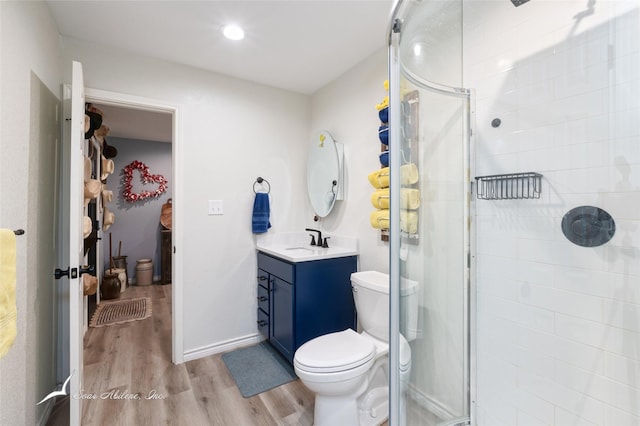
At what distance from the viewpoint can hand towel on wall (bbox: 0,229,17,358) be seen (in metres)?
0.84

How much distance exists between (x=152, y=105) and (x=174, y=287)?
1.38 m

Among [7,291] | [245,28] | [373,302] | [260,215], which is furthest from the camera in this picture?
[260,215]

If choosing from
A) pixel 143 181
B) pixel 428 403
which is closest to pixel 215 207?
pixel 428 403

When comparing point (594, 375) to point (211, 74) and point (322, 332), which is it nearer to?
point (322, 332)

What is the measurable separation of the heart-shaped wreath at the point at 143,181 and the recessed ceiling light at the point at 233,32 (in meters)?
3.42

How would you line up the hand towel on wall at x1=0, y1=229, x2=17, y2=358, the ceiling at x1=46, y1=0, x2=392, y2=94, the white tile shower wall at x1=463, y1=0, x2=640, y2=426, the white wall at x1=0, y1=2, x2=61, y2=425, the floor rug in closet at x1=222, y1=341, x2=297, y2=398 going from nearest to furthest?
the hand towel on wall at x1=0, y1=229, x2=17, y2=358 → the white tile shower wall at x1=463, y1=0, x2=640, y2=426 → the white wall at x1=0, y1=2, x2=61, y2=425 → the ceiling at x1=46, y1=0, x2=392, y2=94 → the floor rug in closet at x1=222, y1=341, x2=297, y2=398

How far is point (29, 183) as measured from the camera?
1340 millimetres

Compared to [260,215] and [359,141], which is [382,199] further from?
[260,215]

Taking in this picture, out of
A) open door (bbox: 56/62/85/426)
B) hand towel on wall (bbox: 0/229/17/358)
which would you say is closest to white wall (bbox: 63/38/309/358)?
open door (bbox: 56/62/85/426)

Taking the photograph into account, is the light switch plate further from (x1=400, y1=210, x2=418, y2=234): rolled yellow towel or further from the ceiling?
(x1=400, y1=210, x2=418, y2=234): rolled yellow towel

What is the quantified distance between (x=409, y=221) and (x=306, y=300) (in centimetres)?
118

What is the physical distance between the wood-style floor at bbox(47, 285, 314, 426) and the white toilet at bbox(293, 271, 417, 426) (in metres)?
0.28

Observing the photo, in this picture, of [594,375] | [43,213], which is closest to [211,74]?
[43,213]

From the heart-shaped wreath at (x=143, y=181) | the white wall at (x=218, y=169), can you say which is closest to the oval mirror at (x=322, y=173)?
the white wall at (x=218, y=169)
